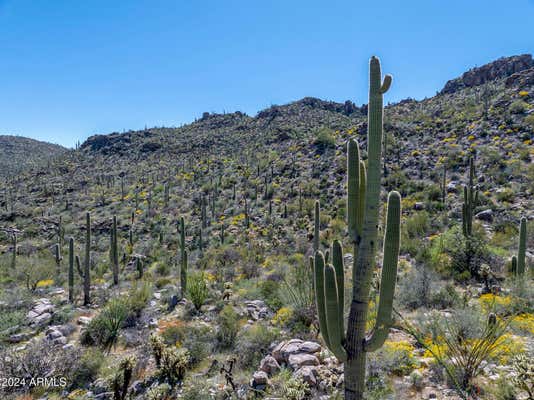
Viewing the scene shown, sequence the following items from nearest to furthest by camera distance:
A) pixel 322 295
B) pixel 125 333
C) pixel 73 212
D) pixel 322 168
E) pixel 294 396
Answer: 1. pixel 322 295
2. pixel 294 396
3. pixel 125 333
4. pixel 322 168
5. pixel 73 212

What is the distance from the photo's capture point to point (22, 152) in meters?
71.2

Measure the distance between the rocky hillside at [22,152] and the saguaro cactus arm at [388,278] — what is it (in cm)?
7025

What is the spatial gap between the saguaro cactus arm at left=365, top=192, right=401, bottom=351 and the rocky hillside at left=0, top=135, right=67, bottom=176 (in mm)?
70248

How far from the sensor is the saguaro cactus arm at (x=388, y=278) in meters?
3.36

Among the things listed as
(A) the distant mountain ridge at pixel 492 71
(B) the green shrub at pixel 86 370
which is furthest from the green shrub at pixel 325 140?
(B) the green shrub at pixel 86 370

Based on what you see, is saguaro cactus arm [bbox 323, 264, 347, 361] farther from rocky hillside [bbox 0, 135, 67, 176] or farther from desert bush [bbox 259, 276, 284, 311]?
rocky hillside [bbox 0, 135, 67, 176]

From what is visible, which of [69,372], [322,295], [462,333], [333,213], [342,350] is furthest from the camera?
[333,213]

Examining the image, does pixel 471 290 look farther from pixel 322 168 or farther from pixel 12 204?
pixel 12 204

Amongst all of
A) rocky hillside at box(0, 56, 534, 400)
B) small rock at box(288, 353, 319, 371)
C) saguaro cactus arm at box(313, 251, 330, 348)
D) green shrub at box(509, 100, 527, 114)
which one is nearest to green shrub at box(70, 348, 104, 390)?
rocky hillside at box(0, 56, 534, 400)

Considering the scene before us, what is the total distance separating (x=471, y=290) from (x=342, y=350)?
754cm

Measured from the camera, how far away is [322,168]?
90.9 feet

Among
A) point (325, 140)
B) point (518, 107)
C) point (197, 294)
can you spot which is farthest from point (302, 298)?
point (518, 107)

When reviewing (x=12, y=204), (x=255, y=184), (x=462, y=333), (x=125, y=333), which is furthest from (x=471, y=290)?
(x=12, y=204)

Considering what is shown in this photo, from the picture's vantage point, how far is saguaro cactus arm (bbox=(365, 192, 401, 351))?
132 inches
